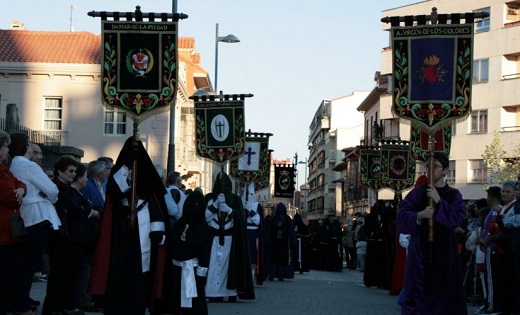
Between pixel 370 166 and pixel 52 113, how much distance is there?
26338mm

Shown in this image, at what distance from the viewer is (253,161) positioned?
3038 centimetres

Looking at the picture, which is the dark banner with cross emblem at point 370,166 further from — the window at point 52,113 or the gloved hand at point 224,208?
the window at point 52,113

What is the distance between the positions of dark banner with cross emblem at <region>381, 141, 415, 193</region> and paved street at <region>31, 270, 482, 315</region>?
2.94 m

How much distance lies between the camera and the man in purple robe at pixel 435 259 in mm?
11055

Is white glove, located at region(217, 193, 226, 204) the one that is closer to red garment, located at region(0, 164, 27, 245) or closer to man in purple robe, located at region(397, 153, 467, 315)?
red garment, located at region(0, 164, 27, 245)

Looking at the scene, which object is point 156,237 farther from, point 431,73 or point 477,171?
point 477,171

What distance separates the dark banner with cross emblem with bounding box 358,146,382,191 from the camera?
96.5 ft

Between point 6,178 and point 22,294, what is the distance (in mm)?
1334

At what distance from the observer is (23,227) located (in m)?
11.5

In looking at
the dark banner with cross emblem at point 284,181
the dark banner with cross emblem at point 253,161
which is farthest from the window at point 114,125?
the dark banner with cross emblem at point 253,161

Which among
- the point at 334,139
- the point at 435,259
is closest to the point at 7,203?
the point at 435,259

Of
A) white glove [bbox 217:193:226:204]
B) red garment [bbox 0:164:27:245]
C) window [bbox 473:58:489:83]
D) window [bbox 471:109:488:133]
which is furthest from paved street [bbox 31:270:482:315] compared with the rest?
window [bbox 471:109:488:133]

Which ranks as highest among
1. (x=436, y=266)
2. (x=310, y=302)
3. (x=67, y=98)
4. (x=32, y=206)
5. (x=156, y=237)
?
(x=67, y=98)

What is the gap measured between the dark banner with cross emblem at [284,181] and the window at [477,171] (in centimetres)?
2129
